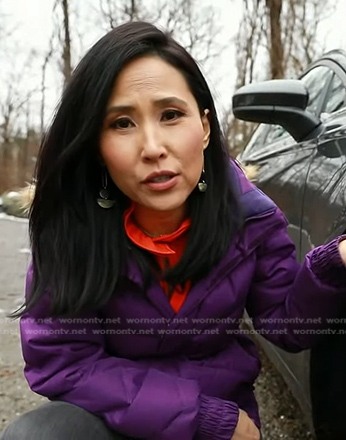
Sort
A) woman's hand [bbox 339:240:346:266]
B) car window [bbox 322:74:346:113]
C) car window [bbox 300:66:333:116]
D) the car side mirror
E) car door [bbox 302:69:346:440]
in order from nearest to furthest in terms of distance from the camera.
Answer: woman's hand [bbox 339:240:346:266] → car door [bbox 302:69:346:440] → the car side mirror → car window [bbox 322:74:346:113] → car window [bbox 300:66:333:116]

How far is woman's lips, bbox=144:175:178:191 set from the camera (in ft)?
4.53

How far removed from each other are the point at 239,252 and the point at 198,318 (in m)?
0.18

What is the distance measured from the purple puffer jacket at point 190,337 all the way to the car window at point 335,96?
0.81 metres

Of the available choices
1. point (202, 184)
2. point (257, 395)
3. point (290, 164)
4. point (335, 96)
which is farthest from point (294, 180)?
point (257, 395)

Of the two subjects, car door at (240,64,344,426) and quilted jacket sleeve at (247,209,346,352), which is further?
car door at (240,64,344,426)

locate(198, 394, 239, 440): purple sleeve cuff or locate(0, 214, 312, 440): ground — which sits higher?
locate(198, 394, 239, 440): purple sleeve cuff

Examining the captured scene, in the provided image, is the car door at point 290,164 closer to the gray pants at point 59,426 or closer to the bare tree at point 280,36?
the gray pants at point 59,426

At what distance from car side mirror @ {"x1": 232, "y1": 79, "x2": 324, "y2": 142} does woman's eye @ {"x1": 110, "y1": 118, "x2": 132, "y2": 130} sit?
0.83 metres

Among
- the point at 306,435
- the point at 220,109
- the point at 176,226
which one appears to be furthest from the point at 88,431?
the point at 306,435

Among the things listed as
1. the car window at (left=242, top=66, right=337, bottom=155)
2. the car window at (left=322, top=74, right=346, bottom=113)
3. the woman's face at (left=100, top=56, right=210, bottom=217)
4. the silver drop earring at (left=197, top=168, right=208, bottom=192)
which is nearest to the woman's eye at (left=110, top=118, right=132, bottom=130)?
the woman's face at (left=100, top=56, right=210, bottom=217)

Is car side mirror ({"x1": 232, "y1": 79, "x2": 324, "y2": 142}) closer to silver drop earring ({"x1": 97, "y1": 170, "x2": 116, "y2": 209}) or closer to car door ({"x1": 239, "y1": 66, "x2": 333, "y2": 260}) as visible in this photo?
car door ({"x1": 239, "y1": 66, "x2": 333, "y2": 260})

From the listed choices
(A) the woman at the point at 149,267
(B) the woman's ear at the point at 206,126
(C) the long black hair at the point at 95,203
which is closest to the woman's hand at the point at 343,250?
(A) the woman at the point at 149,267

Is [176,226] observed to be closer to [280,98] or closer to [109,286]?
[109,286]

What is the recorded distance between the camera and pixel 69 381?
144 cm
